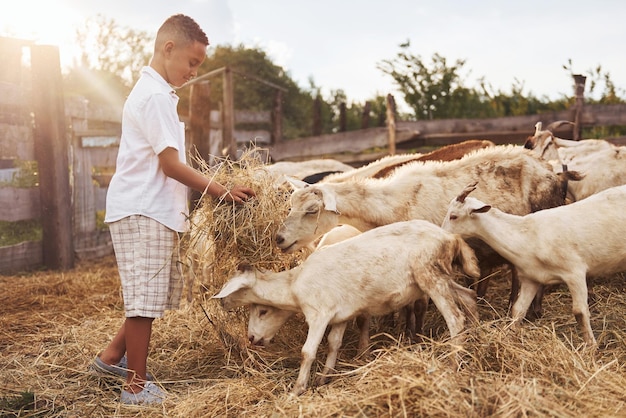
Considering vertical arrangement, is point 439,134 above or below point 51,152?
above

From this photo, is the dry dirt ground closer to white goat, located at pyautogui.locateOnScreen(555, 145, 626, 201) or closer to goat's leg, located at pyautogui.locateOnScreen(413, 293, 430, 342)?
goat's leg, located at pyautogui.locateOnScreen(413, 293, 430, 342)

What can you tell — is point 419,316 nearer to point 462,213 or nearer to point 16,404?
point 462,213

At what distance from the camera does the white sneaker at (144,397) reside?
430 centimetres

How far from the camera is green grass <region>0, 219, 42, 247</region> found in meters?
8.75

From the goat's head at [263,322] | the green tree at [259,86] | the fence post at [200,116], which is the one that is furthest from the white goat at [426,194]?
the green tree at [259,86]

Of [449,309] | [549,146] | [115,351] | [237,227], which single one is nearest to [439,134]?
[549,146]

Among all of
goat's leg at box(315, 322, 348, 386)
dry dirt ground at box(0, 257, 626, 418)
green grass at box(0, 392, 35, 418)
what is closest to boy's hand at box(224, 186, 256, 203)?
dry dirt ground at box(0, 257, 626, 418)

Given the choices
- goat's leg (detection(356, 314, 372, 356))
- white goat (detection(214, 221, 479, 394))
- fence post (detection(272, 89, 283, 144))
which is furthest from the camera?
fence post (detection(272, 89, 283, 144))

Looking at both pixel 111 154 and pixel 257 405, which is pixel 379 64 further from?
pixel 257 405

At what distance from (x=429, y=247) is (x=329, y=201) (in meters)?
1.02

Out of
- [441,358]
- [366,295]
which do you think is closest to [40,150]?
[366,295]

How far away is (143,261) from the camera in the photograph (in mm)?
4340

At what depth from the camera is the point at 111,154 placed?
10047 millimetres

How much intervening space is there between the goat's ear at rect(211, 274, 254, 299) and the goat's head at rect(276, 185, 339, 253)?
1.55 ft
